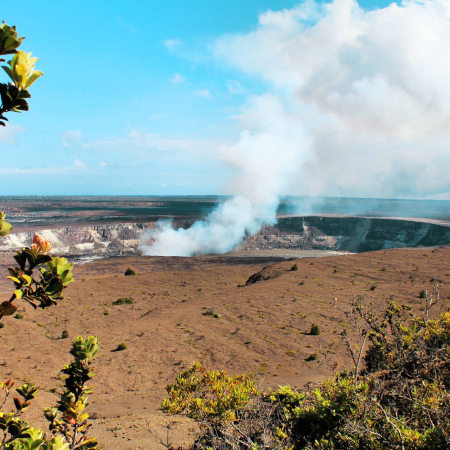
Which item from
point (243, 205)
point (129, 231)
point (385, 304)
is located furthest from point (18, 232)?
point (385, 304)

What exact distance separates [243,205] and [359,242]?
33.4 m

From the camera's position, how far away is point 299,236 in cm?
9744

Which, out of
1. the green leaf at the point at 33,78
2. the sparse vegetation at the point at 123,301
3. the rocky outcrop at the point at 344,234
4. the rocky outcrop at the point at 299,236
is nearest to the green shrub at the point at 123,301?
the sparse vegetation at the point at 123,301

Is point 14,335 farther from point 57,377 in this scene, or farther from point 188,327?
point 188,327

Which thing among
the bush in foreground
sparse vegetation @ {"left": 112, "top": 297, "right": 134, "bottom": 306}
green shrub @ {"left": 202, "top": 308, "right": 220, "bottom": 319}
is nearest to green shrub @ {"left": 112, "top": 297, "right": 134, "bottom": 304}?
sparse vegetation @ {"left": 112, "top": 297, "right": 134, "bottom": 306}

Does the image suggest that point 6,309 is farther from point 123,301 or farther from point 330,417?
point 123,301

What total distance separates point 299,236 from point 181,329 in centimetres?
7694

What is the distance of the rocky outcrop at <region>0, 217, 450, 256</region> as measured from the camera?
77.9m

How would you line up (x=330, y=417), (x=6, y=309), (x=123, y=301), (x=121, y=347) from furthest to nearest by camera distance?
(x=123, y=301) < (x=121, y=347) < (x=330, y=417) < (x=6, y=309)

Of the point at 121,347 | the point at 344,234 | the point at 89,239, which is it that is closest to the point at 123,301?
the point at 121,347

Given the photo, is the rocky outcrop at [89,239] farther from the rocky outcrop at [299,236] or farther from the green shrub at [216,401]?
the green shrub at [216,401]

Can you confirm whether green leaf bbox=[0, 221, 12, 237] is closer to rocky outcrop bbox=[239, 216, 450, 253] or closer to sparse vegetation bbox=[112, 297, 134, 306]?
sparse vegetation bbox=[112, 297, 134, 306]

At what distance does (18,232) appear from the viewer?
79.1 m

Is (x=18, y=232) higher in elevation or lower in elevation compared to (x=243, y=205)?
lower
